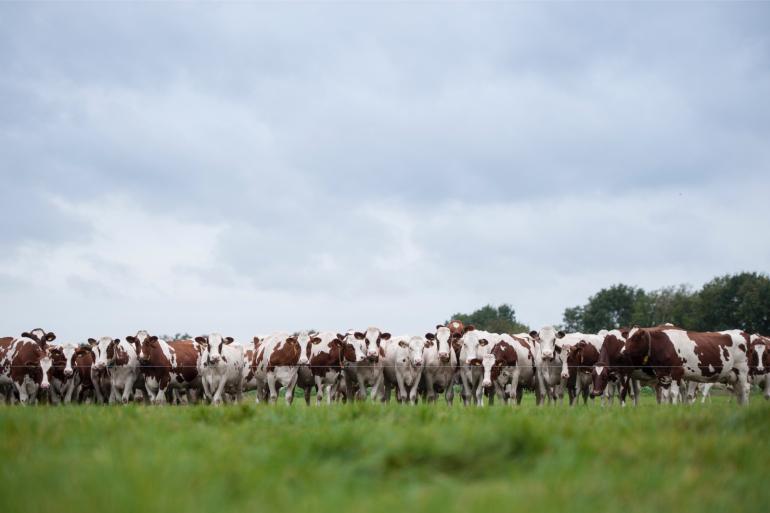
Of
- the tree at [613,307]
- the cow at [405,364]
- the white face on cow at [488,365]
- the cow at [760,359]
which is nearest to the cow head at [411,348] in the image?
the cow at [405,364]

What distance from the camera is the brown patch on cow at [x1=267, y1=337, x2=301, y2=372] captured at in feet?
86.7

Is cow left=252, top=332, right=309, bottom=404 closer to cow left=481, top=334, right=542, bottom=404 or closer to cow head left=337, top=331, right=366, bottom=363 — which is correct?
cow head left=337, top=331, right=366, bottom=363

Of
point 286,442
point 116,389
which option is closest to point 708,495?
point 286,442

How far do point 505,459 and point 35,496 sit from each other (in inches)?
161

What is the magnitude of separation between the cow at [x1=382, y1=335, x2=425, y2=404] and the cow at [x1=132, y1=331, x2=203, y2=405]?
7.19 m

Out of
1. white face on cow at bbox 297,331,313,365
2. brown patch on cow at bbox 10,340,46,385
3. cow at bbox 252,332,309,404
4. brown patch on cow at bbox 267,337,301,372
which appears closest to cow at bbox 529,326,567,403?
white face on cow at bbox 297,331,313,365

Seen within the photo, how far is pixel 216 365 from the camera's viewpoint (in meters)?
26.7

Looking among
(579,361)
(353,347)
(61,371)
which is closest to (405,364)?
(353,347)

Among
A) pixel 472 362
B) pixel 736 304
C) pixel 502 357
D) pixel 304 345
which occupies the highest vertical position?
pixel 736 304

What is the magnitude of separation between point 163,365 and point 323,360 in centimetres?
569

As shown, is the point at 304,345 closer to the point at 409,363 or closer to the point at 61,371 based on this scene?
the point at 409,363

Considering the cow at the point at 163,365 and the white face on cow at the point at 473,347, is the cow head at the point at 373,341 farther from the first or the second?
the cow at the point at 163,365

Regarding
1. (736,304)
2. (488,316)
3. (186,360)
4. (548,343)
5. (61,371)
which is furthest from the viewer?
(488,316)

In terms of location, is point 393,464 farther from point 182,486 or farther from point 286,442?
point 182,486
